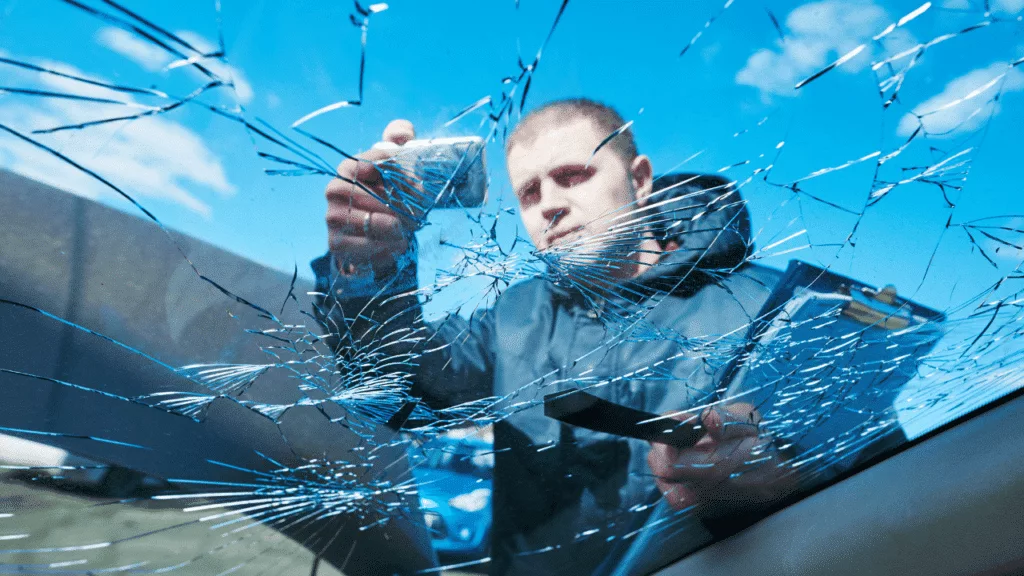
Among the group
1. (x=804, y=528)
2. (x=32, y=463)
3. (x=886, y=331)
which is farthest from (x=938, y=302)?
(x=32, y=463)

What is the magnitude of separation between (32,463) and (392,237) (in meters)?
0.29

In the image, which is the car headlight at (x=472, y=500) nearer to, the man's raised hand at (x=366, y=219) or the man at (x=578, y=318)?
the man at (x=578, y=318)

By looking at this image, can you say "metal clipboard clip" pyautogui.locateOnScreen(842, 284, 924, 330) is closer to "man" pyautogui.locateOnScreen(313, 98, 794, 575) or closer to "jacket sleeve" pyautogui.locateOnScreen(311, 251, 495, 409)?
"man" pyautogui.locateOnScreen(313, 98, 794, 575)

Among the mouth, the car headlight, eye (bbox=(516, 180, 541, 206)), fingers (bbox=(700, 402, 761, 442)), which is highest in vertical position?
eye (bbox=(516, 180, 541, 206))

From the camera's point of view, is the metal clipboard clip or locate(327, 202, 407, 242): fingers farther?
the metal clipboard clip

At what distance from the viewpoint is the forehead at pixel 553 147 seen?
370 millimetres

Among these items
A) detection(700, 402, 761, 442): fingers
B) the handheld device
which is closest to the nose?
the handheld device

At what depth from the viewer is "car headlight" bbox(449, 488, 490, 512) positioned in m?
0.53

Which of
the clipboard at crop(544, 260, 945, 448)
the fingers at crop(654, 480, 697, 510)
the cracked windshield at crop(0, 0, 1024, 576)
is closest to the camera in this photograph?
the cracked windshield at crop(0, 0, 1024, 576)

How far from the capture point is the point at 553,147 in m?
0.37

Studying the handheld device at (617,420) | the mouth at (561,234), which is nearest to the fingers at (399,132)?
the mouth at (561,234)

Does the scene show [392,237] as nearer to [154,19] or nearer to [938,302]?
[154,19]

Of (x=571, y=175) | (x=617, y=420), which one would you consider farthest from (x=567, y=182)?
(x=617, y=420)

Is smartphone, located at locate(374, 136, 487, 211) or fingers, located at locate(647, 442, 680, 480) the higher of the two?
smartphone, located at locate(374, 136, 487, 211)
